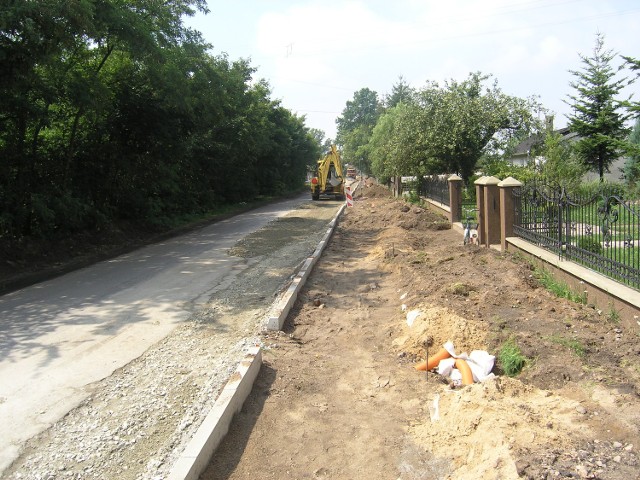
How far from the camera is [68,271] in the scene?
463 inches

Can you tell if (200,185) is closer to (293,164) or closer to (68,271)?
(68,271)

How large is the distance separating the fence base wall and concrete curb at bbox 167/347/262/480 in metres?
3.87

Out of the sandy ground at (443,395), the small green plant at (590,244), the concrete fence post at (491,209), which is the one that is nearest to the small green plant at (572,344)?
the sandy ground at (443,395)

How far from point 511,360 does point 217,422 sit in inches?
112

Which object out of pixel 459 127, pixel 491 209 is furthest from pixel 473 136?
pixel 491 209

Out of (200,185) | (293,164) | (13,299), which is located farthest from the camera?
(293,164)

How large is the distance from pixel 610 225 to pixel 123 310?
6605mm

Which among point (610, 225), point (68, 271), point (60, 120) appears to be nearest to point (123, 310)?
point (68, 271)

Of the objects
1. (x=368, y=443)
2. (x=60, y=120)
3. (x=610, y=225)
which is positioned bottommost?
(x=368, y=443)

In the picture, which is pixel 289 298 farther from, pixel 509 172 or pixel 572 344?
pixel 509 172

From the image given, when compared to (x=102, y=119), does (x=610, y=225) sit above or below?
below

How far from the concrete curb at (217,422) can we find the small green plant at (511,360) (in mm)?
2429

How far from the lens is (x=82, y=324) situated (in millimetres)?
7270

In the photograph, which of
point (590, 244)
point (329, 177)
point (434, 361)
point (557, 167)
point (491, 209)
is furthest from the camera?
point (329, 177)
